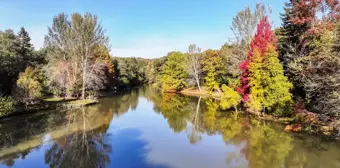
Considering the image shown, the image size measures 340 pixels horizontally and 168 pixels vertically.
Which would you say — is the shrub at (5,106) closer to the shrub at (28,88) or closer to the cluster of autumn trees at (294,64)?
the shrub at (28,88)

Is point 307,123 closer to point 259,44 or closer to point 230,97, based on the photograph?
point 230,97

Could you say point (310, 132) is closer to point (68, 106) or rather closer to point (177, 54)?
point (68, 106)

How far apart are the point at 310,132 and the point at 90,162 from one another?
1490 centimetres

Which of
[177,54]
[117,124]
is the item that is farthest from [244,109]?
[177,54]

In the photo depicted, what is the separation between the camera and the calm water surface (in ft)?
42.6

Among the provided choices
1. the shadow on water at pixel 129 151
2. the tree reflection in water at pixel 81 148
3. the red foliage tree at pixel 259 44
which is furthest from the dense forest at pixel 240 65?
the shadow on water at pixel 129 151

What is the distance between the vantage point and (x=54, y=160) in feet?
44.2

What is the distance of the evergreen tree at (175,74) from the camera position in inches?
2211

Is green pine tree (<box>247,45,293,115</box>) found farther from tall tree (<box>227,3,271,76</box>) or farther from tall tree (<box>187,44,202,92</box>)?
tall tree (<box>187,44,202,92</box>)

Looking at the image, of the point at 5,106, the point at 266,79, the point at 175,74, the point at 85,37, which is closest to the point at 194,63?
the point at 175,74

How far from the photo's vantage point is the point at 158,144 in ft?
53.6

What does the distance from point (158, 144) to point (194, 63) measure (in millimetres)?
36179

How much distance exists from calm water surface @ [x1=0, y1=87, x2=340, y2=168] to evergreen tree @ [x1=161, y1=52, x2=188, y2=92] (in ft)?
103

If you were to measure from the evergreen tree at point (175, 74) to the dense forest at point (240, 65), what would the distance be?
178 mm
